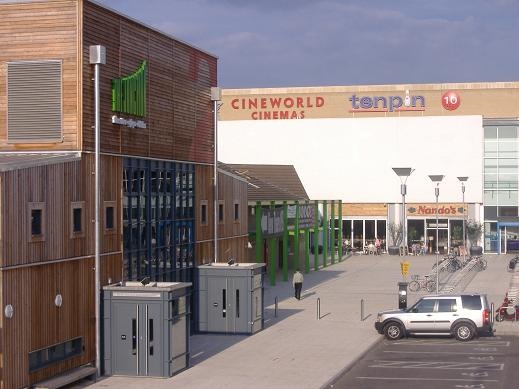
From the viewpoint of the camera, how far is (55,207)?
22.4m

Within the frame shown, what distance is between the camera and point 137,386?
22.6 m

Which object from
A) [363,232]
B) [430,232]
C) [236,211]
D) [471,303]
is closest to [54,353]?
[471,303]

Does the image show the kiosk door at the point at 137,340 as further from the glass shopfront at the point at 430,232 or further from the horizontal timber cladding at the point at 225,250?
the glass shopfront at the point at 430,232

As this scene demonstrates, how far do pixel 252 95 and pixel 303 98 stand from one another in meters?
4.21

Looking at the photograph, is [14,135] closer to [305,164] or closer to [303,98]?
[305,164]

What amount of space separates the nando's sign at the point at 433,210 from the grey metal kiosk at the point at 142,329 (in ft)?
166

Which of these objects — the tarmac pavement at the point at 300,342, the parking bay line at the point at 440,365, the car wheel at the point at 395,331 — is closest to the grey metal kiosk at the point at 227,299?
the tarmac pavement at the point at 300,342

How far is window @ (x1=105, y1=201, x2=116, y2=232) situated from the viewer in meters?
25.2

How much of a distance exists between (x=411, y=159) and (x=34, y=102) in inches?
2032

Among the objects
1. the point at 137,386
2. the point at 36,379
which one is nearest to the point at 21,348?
the point at 36,379

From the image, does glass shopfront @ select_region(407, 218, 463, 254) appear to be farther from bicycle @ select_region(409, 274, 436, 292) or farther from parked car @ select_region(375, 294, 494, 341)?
parked car @ select_region(375, 294, 494, 341)

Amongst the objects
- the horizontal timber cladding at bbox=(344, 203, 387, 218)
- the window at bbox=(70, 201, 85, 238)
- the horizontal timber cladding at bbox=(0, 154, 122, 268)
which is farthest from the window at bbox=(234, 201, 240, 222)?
the horizontal timber cladding at bbox=(344, 203, 387, 218)

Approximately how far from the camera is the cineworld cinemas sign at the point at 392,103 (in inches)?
3100

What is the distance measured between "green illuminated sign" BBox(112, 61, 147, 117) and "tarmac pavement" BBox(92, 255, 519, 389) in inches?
263
